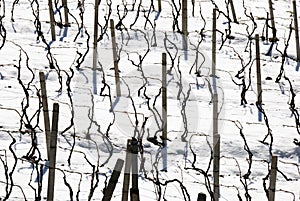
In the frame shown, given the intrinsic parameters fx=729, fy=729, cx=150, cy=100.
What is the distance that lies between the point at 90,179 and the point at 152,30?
1730mm

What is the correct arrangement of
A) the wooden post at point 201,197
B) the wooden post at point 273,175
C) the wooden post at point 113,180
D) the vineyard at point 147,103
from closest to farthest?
the wooden post at point 201,197 < the wooden post at point 113,180 < the wooden post at point 273,175 < the vineyard at point 147,103

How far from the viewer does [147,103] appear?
11.9ft

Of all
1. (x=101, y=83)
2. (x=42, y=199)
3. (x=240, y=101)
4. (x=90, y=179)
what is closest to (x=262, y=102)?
(x=240, y=101)

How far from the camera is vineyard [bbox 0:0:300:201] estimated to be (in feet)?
9.70

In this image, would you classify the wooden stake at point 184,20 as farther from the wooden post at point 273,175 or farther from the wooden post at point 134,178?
the wooden post at point 134,178

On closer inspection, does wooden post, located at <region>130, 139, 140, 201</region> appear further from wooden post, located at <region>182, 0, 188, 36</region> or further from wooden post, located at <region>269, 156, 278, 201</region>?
wooden post, located at <region>182, 0, 188, 36</region>

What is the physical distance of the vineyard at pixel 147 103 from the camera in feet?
9.70

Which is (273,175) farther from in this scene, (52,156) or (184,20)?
(184,20)

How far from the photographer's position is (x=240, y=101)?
3.79 metres

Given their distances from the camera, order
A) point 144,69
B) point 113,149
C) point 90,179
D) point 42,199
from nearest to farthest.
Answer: point 42,199
point 90,179
point 113,149
point 144,69

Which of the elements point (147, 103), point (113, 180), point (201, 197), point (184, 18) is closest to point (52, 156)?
point (113, 180)

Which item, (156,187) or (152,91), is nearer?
(156,187)

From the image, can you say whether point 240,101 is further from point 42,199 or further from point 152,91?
point 42,199

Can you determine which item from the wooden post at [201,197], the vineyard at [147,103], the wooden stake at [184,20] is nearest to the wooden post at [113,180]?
the vineyard at [147,103]
